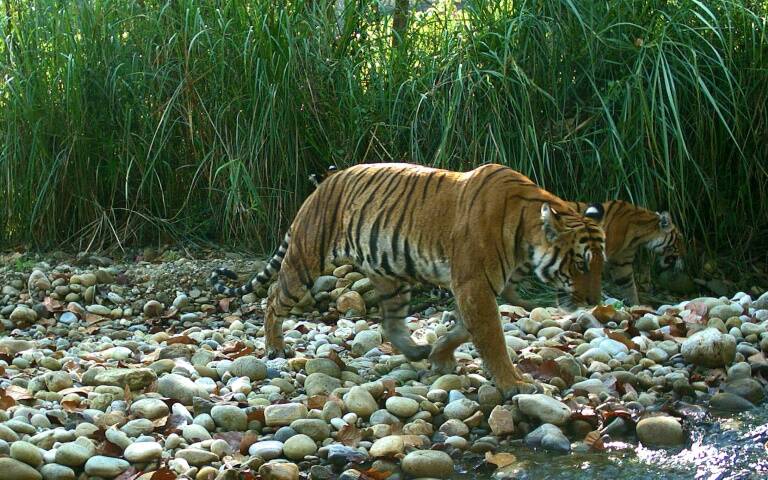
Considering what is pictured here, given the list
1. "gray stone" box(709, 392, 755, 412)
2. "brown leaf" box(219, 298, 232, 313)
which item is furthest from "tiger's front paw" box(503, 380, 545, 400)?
"brown leaf" box(219, 298, 232, 313)

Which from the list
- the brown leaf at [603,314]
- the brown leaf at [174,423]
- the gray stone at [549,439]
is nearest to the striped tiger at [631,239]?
the brown leaf at [603,314]

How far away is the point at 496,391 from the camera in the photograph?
15.3 feet

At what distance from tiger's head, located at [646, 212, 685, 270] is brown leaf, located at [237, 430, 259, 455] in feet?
12.3

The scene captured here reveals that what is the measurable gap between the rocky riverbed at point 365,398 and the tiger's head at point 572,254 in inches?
21.2

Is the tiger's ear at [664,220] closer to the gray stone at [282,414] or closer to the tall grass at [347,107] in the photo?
→ the tall grass at [347,107]

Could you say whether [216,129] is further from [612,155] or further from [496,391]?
[496,391]

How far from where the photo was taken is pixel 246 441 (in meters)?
4.19

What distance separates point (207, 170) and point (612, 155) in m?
3.34

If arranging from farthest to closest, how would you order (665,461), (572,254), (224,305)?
(224,305) < (572,254) < (665,461)

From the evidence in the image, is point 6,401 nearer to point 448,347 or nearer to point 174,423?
point 174,423

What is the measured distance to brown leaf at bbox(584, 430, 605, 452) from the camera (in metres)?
4.34

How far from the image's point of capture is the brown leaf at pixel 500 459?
4168 mm

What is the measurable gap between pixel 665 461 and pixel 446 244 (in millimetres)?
1423

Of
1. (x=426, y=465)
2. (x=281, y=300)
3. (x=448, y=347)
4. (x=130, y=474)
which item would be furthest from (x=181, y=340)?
(x=426, y=465)
